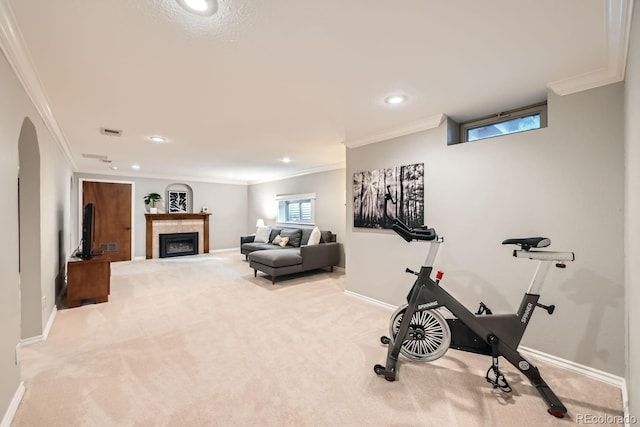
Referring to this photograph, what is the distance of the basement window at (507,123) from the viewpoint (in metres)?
2.46

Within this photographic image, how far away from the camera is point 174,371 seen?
Result: 2.05 metres

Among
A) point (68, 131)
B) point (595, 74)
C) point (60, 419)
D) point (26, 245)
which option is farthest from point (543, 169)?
point (68, 131)

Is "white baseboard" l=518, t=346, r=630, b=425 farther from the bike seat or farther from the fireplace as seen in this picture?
the fireplace

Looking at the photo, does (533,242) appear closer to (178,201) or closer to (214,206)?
(214,206)

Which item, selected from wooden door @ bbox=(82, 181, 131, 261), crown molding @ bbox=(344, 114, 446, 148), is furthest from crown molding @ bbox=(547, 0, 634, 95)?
wooden door @ bbox=(82, 181, 131, 261)

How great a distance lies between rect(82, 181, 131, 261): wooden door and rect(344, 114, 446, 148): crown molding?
6.39m

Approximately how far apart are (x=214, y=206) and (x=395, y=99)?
7.10m

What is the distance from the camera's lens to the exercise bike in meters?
1.86

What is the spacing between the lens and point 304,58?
180 centimetres

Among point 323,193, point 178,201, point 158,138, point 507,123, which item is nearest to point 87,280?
point 158,138

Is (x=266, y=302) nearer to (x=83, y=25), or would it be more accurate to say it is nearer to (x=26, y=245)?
(x=26, y=245)

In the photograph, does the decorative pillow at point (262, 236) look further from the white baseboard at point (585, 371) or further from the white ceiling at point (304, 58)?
the white baseboard at point (585, 371)

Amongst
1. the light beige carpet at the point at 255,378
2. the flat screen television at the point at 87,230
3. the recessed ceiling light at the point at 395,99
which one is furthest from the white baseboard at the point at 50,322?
the recessed ceiling light at the point at 395,99

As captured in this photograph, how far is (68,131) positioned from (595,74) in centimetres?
561
